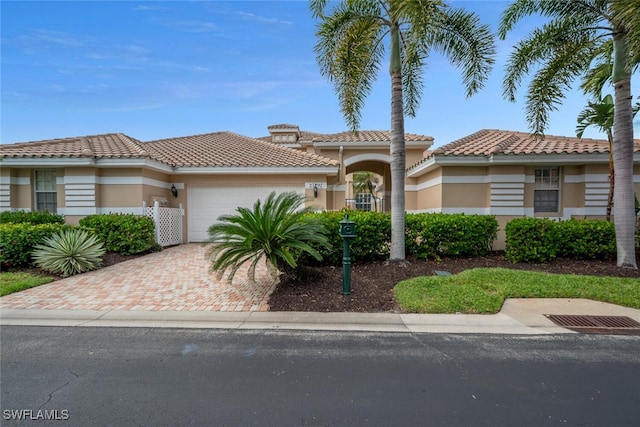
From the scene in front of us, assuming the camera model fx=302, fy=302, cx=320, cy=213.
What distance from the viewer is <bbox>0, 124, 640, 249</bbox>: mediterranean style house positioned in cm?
1081

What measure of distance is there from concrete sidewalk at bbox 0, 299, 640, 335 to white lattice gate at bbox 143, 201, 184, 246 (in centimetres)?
636

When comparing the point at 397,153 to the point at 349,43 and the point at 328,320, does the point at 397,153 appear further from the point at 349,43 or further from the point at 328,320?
the point at 328,320

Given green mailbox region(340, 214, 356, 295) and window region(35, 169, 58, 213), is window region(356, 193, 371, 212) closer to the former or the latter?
window region(35, 169, 58, 213)

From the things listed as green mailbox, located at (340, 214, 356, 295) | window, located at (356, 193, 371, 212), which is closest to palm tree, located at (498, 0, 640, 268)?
green mailbox, located at (340, 214, 356, 295)

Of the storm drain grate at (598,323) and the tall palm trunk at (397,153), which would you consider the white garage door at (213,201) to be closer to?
the tall palm trunk at (397,153)

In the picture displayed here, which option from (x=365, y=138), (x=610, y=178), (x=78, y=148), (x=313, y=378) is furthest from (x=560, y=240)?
(x=78, y=148)

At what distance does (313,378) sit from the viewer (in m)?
3.40

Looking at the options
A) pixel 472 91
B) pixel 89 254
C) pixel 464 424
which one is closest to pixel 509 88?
pixel 472 91

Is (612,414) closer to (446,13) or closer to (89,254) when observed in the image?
(446,13)

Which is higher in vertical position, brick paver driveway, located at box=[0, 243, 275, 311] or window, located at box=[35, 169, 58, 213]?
window, located at box=[35, 169, 58, 213]

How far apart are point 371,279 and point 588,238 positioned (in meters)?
6.50

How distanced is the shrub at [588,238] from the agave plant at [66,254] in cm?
1310

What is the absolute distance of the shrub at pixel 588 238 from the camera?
840cm

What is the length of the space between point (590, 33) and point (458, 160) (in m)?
4.65
